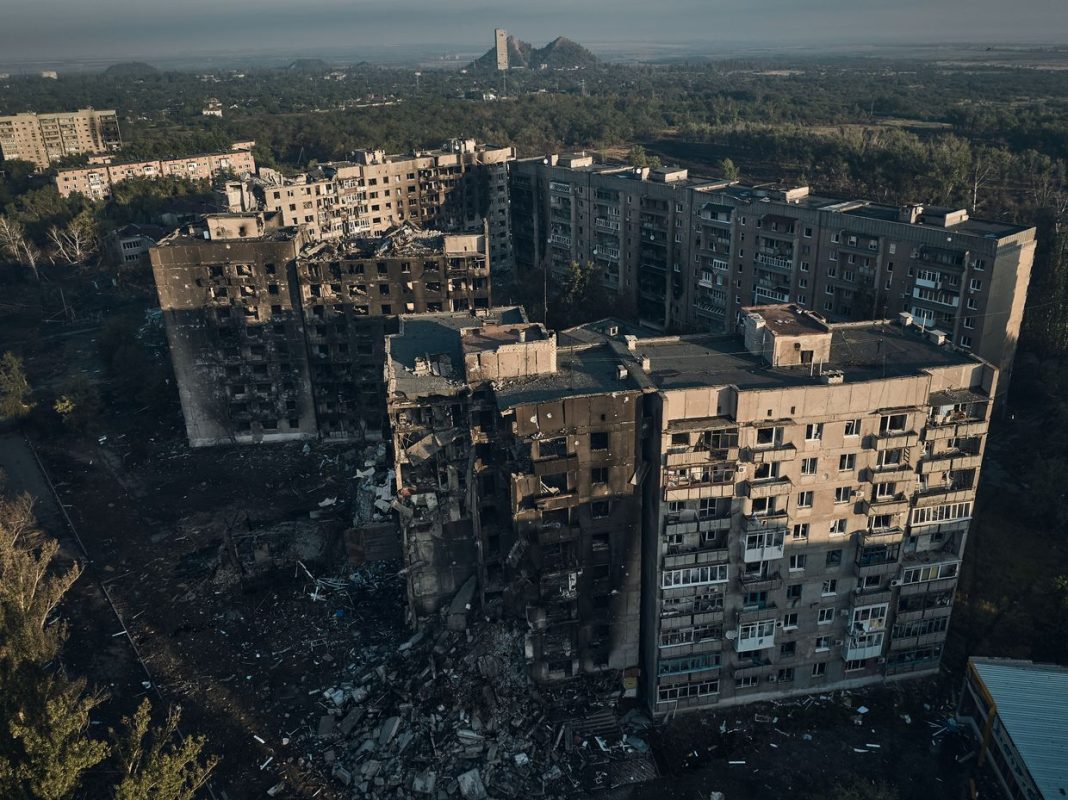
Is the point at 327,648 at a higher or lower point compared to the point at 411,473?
lower

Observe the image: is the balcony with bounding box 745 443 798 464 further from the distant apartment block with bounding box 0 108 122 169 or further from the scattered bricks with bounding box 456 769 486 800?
the distant apartment block with bounding box 0 108 122 169

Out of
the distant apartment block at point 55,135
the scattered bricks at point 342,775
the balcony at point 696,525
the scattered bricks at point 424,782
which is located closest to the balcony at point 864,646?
the balcony at point 696,525

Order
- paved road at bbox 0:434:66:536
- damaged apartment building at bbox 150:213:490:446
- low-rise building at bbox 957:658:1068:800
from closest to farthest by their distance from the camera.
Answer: low-rise building at bbox 957:658:1068:800, paved road at bbox 0:434:66:536, damaged apartment building at bbox 150:213:490:446

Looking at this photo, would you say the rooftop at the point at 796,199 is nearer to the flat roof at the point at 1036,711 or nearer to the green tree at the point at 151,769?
the flat roof at the point at 1036,711

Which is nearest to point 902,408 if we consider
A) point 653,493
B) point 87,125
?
point 653,493

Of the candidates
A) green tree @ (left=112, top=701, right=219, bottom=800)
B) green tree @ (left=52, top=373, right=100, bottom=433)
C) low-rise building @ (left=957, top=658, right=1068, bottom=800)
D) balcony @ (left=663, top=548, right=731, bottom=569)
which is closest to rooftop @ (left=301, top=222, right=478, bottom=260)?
green tree @ (left=52, top=373, right=100, bottom=433)

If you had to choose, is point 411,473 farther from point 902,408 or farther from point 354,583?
point 902,408
